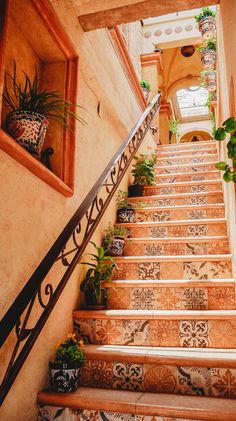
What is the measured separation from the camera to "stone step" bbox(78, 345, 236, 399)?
1.85m

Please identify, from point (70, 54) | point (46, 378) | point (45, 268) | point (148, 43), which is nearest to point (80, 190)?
point (70, 54)

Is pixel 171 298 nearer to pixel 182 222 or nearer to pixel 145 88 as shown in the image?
pixel 182 222

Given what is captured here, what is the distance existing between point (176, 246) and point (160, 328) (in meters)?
1.03

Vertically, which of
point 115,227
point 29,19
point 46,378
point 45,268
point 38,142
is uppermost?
point 29,19

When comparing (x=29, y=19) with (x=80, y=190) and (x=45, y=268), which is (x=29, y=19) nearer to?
(x=80, y=190)

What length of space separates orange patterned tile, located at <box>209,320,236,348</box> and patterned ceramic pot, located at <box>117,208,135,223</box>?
179 centimetres

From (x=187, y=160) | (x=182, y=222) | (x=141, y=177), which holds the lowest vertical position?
(x=182, y=222)

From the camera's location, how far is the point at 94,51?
3279 mm

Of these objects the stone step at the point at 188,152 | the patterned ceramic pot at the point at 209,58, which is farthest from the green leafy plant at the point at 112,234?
the patterned ceramic pot at the point at 209,58

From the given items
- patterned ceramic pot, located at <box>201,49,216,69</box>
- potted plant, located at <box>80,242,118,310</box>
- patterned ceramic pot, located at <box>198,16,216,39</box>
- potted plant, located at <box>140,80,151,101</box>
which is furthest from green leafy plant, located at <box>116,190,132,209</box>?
potted plant, located at <box>140,80,151,101</box>

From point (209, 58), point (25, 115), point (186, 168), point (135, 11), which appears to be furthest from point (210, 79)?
point (25, 115)

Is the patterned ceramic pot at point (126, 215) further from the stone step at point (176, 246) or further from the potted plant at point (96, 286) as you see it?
the potted plant at point (96, 286)

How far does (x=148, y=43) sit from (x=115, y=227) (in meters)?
6.72

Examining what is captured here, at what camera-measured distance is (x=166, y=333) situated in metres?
2.27
